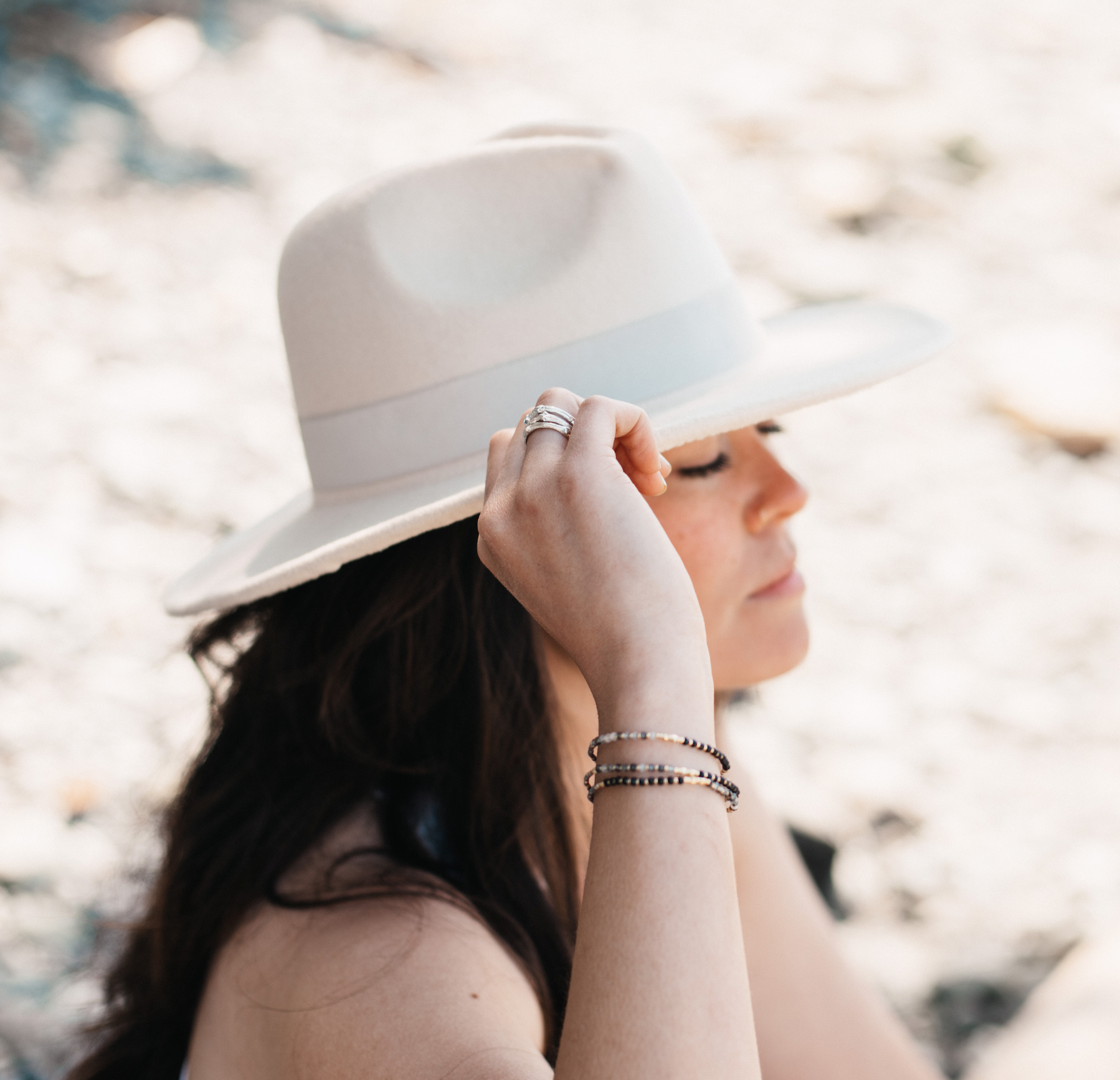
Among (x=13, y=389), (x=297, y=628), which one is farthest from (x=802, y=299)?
(x=297, y=628)

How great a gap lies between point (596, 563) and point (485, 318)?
1.67ft

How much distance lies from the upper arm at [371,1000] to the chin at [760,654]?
52 cm

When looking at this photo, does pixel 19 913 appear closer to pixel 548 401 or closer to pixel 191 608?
pixel 191 608

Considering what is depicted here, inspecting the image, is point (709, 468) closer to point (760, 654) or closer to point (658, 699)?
point (760, 654)

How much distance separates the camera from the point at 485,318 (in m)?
1.39

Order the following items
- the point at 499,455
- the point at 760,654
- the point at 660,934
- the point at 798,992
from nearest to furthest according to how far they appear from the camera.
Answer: the point at 660,934 < the point at 499,455 < the point at 760,654 < the point at 798,992

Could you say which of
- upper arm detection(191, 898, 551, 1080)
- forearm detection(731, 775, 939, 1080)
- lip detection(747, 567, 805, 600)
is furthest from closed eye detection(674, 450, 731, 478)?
forearm detection(731, 775, 939, 1080)

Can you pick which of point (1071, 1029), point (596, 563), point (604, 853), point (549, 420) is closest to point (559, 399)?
point (549, 420)

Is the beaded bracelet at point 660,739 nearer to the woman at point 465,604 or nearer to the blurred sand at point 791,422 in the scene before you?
the woman at point 465,604

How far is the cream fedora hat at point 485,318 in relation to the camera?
1.40m

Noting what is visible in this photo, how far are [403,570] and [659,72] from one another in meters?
4.98

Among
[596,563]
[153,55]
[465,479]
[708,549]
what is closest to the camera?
[596,563]

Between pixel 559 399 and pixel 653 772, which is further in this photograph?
pixel 559 399

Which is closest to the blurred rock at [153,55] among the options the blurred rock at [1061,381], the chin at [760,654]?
the blurred rock at [1061,381]
